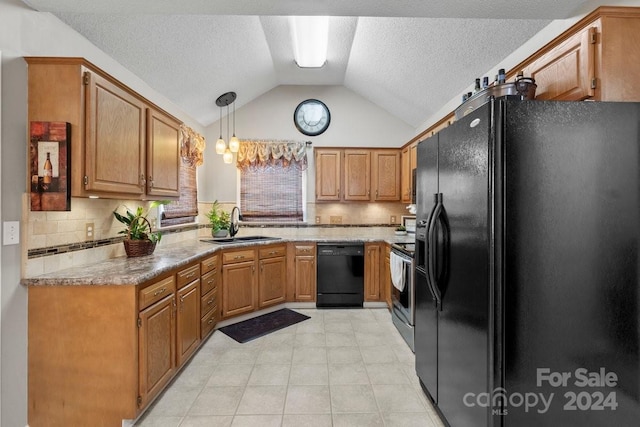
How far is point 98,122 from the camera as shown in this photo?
184cm

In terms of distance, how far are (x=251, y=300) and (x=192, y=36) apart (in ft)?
9.32

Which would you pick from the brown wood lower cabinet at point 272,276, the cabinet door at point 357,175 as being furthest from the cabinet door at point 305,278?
the cabinet door at point 357,175

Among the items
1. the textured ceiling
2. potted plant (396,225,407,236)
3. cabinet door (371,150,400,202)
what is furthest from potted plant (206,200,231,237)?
potted plant (396,225,407,236)

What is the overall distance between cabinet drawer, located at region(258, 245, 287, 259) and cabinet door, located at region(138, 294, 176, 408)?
1.54 m

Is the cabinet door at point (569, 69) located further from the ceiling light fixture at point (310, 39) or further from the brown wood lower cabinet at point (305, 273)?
the brown wood lower cabinet at point (305, 273)

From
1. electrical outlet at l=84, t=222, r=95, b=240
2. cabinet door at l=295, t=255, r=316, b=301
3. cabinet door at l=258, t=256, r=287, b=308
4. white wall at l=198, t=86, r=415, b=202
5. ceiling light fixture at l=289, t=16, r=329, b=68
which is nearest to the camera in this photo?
electrical outlet at l=84, t=222, r=95, b=240

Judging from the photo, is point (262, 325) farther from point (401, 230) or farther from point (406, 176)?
point (406, 176)

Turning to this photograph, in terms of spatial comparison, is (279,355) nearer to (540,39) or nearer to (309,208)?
(309,208)

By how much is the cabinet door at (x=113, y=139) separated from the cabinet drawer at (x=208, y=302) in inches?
46.2

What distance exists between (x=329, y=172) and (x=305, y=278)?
5.16ft

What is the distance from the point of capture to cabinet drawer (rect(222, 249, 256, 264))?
10.9 feet

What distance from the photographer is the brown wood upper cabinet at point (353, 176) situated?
4.33 meters

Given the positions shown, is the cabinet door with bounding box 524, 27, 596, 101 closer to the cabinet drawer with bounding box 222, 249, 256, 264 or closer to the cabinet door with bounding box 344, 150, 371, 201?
the cabinet door with bounding box 344, 150, 371, 201

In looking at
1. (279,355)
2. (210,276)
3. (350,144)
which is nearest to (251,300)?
(210,276)
